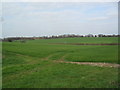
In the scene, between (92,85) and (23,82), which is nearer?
(92,85)

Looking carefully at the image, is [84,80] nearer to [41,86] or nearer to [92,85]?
[92,85]

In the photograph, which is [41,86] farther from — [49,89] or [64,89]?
[64,89]

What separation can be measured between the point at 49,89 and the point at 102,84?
118 inches

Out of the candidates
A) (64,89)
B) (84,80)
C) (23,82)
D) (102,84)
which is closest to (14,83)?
(23,82)

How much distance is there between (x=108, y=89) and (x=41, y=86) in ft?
11.7

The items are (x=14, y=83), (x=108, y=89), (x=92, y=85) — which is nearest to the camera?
(x=108, y=89)

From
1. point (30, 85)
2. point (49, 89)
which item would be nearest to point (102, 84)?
point (49, 89)

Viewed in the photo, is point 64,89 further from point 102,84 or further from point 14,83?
point 14,83

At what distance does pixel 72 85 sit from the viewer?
9.05 meters

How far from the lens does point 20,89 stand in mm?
8547

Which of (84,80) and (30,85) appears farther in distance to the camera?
(84,80)

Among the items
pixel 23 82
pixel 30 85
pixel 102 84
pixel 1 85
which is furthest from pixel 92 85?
pixel 1 85

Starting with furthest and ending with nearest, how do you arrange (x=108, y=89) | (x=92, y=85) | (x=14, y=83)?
(x=14, y=83) < (x=92, y=85) < (x=108, y=89)

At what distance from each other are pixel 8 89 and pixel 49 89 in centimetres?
221
